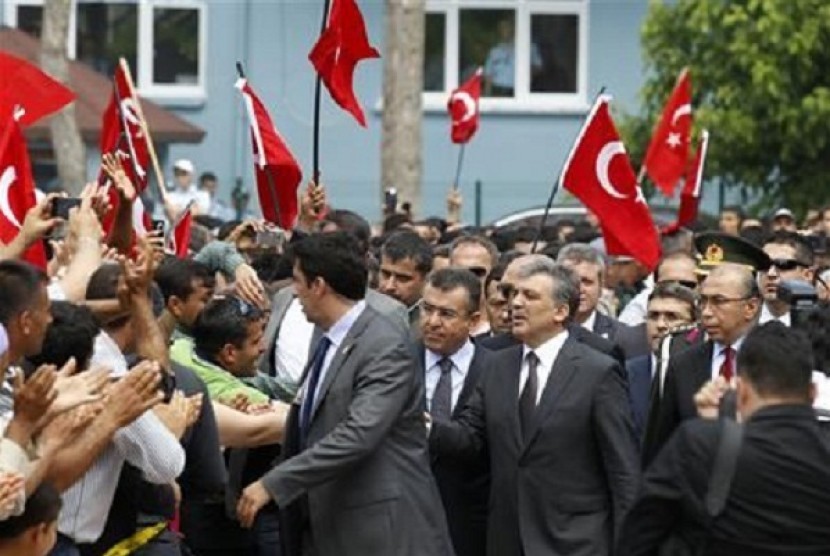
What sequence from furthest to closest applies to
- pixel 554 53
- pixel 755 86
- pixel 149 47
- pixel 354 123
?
pixel 554 53
pixel 149 47
pixel 354 123
pixel 755 86

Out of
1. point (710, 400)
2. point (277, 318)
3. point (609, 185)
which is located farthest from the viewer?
point (609, 185)

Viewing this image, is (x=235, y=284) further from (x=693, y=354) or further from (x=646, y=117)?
(x=646, y=117)

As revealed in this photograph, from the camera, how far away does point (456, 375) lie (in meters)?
13.6

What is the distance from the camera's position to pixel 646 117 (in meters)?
32.6

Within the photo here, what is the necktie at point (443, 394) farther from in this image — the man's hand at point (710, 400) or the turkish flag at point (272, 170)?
the man's hand at point (710, 400)

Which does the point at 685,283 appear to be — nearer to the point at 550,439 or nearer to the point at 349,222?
the point at 349,222

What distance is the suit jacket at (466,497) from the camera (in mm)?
13352

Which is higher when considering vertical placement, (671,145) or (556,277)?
(671,145)

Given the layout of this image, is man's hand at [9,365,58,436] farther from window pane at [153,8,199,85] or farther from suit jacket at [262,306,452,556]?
window pane at [153,8,199,85]

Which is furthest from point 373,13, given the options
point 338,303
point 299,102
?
point 338,303

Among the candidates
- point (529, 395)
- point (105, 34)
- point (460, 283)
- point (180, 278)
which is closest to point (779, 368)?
point (529, 395)

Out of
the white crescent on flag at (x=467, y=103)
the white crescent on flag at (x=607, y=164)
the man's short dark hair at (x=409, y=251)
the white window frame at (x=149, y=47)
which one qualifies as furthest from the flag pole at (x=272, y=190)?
the white window frame at (x=149, y=47)

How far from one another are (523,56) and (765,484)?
31.2m

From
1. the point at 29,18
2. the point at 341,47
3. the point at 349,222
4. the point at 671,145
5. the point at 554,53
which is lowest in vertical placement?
the point at 349,222
